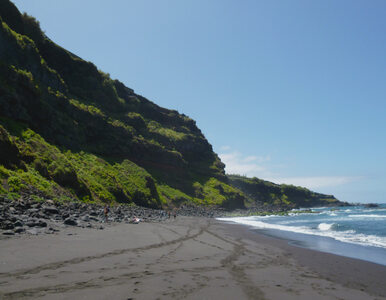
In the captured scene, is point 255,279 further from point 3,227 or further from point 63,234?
point 3,227

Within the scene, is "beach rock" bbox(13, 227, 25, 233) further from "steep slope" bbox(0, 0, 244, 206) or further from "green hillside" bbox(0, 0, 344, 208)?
"steep slope" bbox(0, 0, 244, 206)

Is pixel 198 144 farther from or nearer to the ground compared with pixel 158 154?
farther from the ground

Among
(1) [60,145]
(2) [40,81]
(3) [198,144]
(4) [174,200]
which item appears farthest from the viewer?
(3) [198,144]

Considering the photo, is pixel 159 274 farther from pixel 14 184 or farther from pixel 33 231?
pixel 14 184

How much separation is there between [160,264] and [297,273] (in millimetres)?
5155

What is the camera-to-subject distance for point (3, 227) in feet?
34.9

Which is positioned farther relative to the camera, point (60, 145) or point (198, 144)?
point (198, 144)

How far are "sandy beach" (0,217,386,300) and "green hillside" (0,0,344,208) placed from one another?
44.3ft

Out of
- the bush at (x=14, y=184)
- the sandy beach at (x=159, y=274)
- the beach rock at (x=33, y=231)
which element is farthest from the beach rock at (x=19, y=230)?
the bush at (x=14, y=184)

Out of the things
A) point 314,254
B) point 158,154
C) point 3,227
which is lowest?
point 314,254

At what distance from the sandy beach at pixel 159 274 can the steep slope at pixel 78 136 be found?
14.9 meters

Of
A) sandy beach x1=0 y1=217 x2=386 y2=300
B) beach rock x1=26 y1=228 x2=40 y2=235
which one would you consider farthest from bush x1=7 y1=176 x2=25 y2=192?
sandy beach x1=0 y1=217 x2=386 y2=300

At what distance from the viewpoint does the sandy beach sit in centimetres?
557

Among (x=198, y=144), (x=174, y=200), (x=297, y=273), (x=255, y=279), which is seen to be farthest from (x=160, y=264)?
(x=198, y=144)
